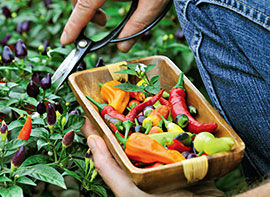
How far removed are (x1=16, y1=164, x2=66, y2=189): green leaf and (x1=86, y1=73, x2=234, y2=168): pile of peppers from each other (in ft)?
0.61

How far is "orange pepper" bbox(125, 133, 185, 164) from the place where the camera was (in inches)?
35.0

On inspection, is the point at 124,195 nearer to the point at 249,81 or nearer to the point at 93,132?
the point at 93,132

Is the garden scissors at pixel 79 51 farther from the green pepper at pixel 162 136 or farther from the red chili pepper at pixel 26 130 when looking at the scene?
the green pepper at pixel 162 136

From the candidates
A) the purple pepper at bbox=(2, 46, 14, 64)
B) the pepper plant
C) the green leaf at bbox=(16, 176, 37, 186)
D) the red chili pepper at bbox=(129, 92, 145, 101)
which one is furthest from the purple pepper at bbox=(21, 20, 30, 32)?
the green leaf at bbox=(16, 176, 37, 186)

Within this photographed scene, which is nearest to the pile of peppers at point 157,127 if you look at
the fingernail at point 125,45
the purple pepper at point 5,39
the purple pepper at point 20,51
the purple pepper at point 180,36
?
the fingernail at point 125,45

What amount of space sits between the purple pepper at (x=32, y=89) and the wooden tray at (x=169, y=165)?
0.12 metres

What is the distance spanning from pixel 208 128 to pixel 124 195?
29 centimetres

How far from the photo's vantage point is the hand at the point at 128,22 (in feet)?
4.16

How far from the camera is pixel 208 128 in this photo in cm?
99

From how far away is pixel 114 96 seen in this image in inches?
46.6

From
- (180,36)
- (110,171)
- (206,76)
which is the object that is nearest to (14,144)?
(110,171)

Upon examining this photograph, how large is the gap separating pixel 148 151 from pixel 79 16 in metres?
0.61

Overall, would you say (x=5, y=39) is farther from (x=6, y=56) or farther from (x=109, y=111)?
(x=109, y=111)

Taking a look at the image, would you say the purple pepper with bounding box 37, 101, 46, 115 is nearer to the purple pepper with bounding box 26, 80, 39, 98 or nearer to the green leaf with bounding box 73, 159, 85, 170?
the purple pepper with bounding box 26, 80, 39, 98
